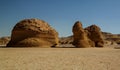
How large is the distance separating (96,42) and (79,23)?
17.7ft

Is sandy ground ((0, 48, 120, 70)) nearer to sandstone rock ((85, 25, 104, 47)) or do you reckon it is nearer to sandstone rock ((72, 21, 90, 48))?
sandstone rock ((72, 21, 90, 48))

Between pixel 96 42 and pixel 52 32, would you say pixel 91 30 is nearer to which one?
pixel 96 42

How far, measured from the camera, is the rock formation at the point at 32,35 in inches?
1182

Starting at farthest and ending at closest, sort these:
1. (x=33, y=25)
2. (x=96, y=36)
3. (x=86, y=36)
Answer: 1. (x=96, y=36)
2. (x=86, y=36)
3. (x=33, y=25)

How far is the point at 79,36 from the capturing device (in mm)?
32125

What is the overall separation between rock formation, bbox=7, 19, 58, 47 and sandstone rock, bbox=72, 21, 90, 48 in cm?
356

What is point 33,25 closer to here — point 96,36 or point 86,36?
point 86,36

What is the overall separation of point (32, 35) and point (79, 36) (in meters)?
7.76

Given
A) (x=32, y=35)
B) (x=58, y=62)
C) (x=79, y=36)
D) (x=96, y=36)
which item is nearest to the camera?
(x=58, y=62)

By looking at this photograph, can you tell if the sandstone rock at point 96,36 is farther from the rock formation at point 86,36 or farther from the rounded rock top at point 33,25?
the rounded rock top at point 33,25

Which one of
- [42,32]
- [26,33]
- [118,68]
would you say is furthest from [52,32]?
[118,68]

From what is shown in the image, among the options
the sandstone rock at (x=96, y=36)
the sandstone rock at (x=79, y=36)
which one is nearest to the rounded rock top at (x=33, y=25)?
the sandstone rock at (x=79, y=36)

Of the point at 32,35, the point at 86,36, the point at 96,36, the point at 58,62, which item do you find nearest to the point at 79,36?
the point at 86,36

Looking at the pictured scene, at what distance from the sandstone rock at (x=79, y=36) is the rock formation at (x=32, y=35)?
11.7 ft
